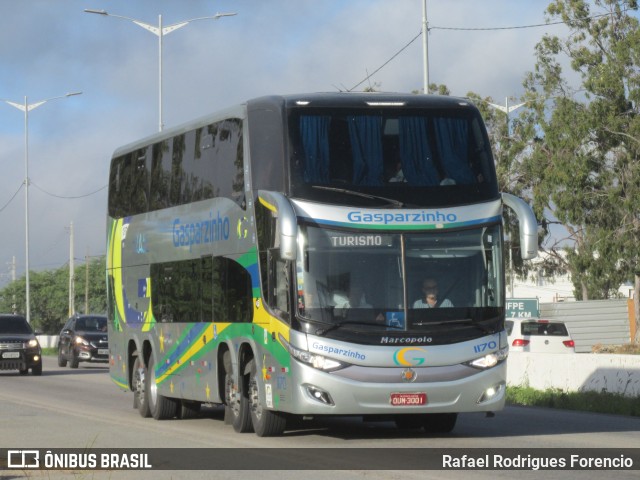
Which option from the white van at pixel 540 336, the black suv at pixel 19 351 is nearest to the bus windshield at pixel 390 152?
the white van at pixel 540 336

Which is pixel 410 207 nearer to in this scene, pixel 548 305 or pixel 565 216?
pixel 565 216

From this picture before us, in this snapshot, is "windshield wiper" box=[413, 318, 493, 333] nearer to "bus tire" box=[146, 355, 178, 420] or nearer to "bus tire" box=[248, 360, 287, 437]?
"bus tire" box=[248, 360, 287, 437]

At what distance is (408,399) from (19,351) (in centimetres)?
2469

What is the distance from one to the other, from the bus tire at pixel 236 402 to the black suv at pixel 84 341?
25.3 meters

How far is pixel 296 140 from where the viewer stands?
53.4 feet

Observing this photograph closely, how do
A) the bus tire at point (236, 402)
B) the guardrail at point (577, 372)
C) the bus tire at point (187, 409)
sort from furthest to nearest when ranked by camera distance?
the guardrail at point (577, 372) < the bus tire at point (187, 409) < the bus tire at point (236, 402)

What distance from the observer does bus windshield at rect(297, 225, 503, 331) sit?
15867 mm

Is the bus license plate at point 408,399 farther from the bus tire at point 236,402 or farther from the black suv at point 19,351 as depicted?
the black suv at point 19,351

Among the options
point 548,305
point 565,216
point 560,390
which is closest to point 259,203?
point 560,390

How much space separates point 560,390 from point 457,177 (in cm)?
958

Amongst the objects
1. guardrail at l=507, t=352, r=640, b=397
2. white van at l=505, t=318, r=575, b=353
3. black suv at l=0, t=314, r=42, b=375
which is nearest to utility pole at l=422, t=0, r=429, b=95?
white van at l=505, t=318, r=575, b=353

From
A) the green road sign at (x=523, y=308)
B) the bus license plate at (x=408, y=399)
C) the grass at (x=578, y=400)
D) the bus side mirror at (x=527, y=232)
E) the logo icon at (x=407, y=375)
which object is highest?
the bus side mirror at (x=527, y=232)

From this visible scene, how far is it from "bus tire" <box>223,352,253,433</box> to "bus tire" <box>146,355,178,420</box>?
2.92 metres

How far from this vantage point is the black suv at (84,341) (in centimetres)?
4412
